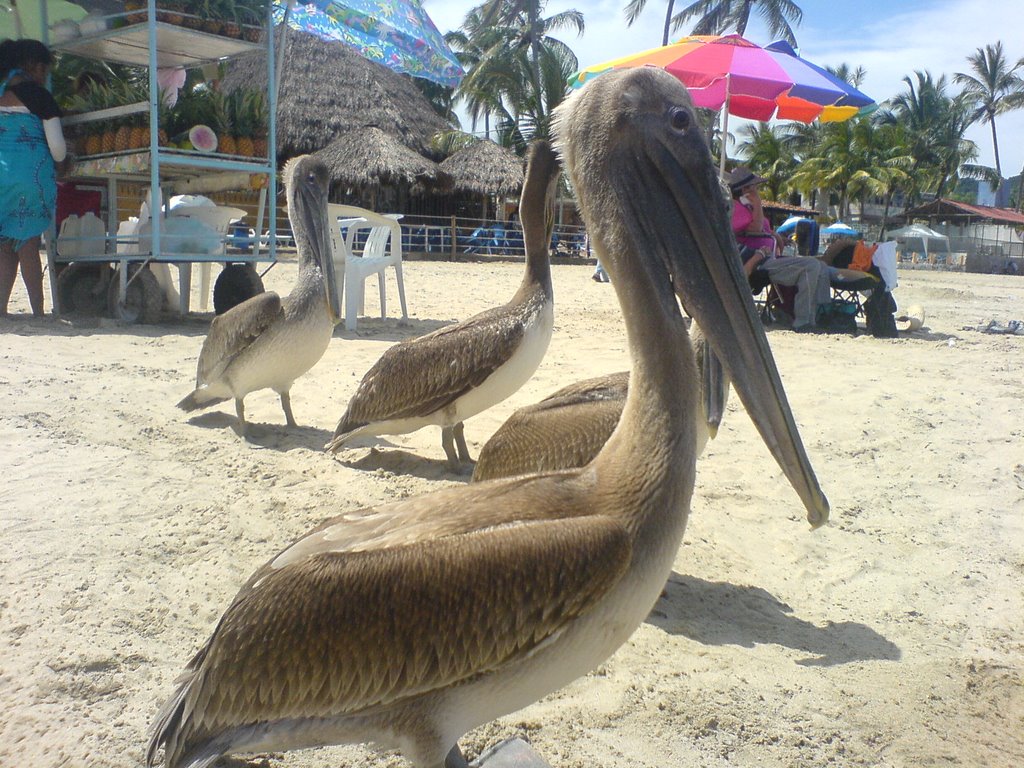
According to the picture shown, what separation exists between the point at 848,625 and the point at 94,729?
2349 millimetres

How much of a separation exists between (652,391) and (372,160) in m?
22.9

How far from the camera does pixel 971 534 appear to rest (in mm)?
3580

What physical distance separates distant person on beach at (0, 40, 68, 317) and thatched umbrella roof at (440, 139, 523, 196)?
18202mm

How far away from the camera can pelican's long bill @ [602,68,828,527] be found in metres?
1.71

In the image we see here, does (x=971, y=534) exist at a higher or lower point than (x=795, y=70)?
lower

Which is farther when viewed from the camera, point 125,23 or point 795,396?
point 125,23

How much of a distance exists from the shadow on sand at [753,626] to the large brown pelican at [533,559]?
1.14 meters

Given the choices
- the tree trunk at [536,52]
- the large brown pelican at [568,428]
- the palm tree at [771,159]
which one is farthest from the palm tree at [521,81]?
the large brown pelican at [568,428]

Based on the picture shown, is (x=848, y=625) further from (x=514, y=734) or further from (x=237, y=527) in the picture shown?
(x=237, y=527)

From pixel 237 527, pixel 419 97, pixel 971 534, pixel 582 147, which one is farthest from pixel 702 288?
pixel 419 97

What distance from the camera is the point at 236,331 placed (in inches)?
179

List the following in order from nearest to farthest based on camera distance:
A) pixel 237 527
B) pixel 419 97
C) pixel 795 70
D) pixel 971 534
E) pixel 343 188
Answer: pixel 237 527 < pixel 971 534 < pixel 795 70 < pixel 343 188 < pixel 419 97

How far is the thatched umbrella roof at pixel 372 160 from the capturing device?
23266mm

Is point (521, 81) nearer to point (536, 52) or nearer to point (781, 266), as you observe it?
point (536, 52)
